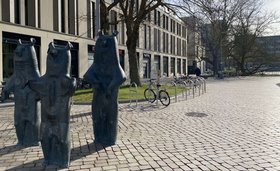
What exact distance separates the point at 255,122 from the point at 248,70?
5463 cm

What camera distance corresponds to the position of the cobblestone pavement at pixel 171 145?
5062 millimetres

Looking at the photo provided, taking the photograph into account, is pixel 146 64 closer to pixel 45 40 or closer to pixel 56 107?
pixel 45 40

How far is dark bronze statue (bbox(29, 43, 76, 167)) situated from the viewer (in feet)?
16.3

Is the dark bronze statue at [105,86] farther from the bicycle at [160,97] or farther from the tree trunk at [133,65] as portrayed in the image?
the tree trunk at [133,65]

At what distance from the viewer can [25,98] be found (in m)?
6.21

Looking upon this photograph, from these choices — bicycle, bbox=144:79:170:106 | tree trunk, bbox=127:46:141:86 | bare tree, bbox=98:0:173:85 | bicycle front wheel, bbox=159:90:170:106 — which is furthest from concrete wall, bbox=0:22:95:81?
bicycle front wheel, bbox=159:90:170:106

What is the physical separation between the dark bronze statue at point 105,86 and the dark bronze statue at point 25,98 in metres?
1.22

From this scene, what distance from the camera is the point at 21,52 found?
623 centimetres

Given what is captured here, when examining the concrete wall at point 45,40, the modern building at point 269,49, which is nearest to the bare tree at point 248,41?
Answer: the modern building at point 269,49

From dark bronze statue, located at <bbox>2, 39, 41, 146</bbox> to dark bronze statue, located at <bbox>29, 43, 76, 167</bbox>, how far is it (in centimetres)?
129

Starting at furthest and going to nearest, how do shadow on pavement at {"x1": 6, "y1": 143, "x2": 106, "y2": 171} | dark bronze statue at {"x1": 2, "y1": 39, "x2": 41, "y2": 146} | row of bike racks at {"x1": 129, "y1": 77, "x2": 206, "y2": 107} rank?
row of bike racks at {"x1": 129, "y1": 77, "x2": 206, "y2": 107} → dark bronze statue at {"x1": 2, "y1": 39, "x2": 41, "y2": 146} → shadow on pavement at {"x1": 6, "y1": 143, "x2": 106, "y2": 171}

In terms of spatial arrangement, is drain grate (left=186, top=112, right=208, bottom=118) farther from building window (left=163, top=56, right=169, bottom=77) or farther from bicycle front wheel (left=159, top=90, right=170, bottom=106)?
building window (left=163, top=56, right=169, bottom=77)

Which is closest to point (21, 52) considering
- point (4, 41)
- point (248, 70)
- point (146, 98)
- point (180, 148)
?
point (180, 148)

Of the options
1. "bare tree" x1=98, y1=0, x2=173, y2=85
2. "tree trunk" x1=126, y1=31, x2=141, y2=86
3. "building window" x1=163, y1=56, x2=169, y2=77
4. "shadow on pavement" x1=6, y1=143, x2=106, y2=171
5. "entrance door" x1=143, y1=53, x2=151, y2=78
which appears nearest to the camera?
"shadow on pavement" x1=6, y1=143, x2=106, y2=171
